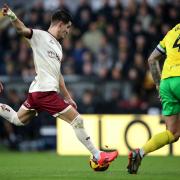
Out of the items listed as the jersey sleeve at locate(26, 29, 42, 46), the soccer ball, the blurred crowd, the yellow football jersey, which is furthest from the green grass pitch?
the blurred crowd

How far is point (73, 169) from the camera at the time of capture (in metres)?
10.1

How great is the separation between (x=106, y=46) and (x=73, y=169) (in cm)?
762

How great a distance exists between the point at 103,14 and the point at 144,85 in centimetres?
269

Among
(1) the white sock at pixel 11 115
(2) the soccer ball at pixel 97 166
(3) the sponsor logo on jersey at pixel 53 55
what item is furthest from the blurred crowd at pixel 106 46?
(3) the sponsor logo on jersey at pixel 53 55

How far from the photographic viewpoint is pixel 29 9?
19.6m

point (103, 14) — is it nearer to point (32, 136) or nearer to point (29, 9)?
point (29, 9)

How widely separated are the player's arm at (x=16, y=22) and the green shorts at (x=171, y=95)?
5.83 feet

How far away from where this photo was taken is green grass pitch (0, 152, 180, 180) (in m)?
8.62

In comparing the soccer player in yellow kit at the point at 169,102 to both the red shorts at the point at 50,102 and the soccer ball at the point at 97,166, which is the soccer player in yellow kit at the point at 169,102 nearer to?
the soccer ball at the point at 97,166

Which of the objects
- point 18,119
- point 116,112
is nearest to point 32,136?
point 116,112

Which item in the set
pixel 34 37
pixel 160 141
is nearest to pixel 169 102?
pixel 160 141

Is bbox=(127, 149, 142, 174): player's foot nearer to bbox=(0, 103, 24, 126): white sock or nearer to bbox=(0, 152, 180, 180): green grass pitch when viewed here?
bbox=(0, 152, 180, 180): green grass pitch

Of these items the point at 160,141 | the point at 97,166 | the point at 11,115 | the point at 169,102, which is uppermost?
the point at 169,102

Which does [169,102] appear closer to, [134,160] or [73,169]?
[134,160]
